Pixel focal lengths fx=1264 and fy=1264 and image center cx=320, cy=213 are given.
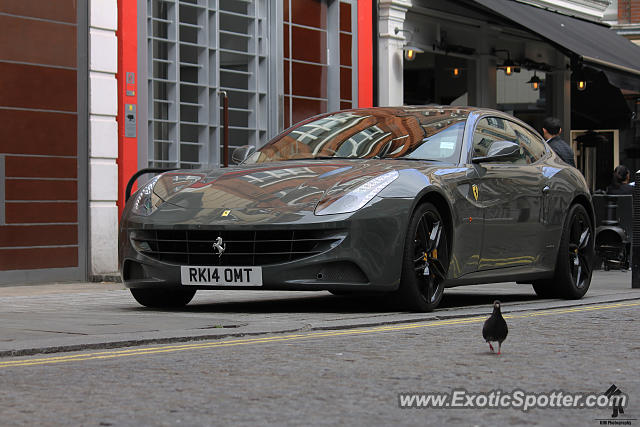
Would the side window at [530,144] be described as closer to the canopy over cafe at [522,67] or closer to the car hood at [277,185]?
the car hood at [277,185]

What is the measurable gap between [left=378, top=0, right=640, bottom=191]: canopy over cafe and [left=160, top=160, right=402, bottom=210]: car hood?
1148cm

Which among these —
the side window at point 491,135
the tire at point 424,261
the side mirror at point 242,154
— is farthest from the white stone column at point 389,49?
the tire at point 424,261

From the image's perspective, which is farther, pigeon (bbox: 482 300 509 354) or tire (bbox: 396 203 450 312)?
tire (bbox: 396 203 450 312)

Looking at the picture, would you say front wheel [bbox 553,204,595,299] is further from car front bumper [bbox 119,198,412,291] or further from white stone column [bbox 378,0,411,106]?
white stone column [bbox 378,0,411,106]

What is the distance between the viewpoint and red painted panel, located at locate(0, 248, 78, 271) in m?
13.3

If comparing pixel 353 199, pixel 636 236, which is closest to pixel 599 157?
pixel 636 236

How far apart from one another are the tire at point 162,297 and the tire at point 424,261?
158 cm

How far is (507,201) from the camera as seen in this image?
31.8 feet

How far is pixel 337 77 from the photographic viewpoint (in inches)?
759

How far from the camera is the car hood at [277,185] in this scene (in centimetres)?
831

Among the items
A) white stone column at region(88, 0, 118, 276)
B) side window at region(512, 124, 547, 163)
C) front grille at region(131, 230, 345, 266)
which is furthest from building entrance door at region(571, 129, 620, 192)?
front grille at region(131, 230, 345, 266)

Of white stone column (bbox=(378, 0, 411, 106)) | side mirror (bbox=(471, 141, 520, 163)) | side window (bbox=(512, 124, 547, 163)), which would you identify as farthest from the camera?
white stone column (bbox=(378, 0, 411, 106))

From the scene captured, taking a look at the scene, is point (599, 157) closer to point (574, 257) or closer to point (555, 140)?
point (555, 140)

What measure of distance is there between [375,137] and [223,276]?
1.85m
